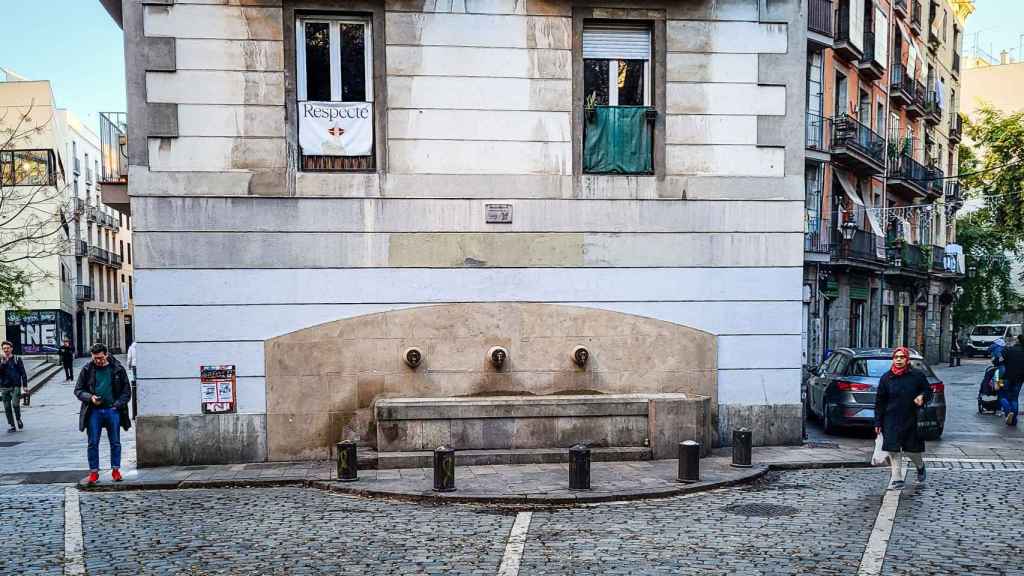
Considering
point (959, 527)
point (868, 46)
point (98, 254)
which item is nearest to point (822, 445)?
point (959, 527)

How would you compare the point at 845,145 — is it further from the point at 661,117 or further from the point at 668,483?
the point at 668,483

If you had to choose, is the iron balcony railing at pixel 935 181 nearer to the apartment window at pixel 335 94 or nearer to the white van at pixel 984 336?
the white van at pixel 984 336

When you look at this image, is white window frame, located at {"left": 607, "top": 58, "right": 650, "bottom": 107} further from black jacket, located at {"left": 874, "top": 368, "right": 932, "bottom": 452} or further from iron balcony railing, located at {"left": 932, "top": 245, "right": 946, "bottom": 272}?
iron balcony railing, located at {"left": 932, "top": 245, "right": 946, "bottom": 272}

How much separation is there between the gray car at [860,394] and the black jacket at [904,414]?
4102mm

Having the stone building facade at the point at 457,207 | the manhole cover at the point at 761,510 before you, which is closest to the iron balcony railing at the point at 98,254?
the stone building facade at the point at 457,207

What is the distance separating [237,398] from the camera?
12.1 metres

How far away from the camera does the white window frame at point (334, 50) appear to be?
1232cm

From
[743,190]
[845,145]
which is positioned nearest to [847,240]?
[845,145]

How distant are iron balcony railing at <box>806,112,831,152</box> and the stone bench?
1660 cm

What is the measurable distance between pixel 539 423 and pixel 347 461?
2.83m

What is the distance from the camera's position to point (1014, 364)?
16.8m

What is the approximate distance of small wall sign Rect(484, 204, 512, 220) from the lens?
12.6 metres

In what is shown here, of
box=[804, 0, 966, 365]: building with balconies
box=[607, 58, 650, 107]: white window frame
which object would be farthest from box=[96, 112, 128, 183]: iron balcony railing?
box=[804, 0, 966, 365]: building with balconies

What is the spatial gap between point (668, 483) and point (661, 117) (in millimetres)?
5761
